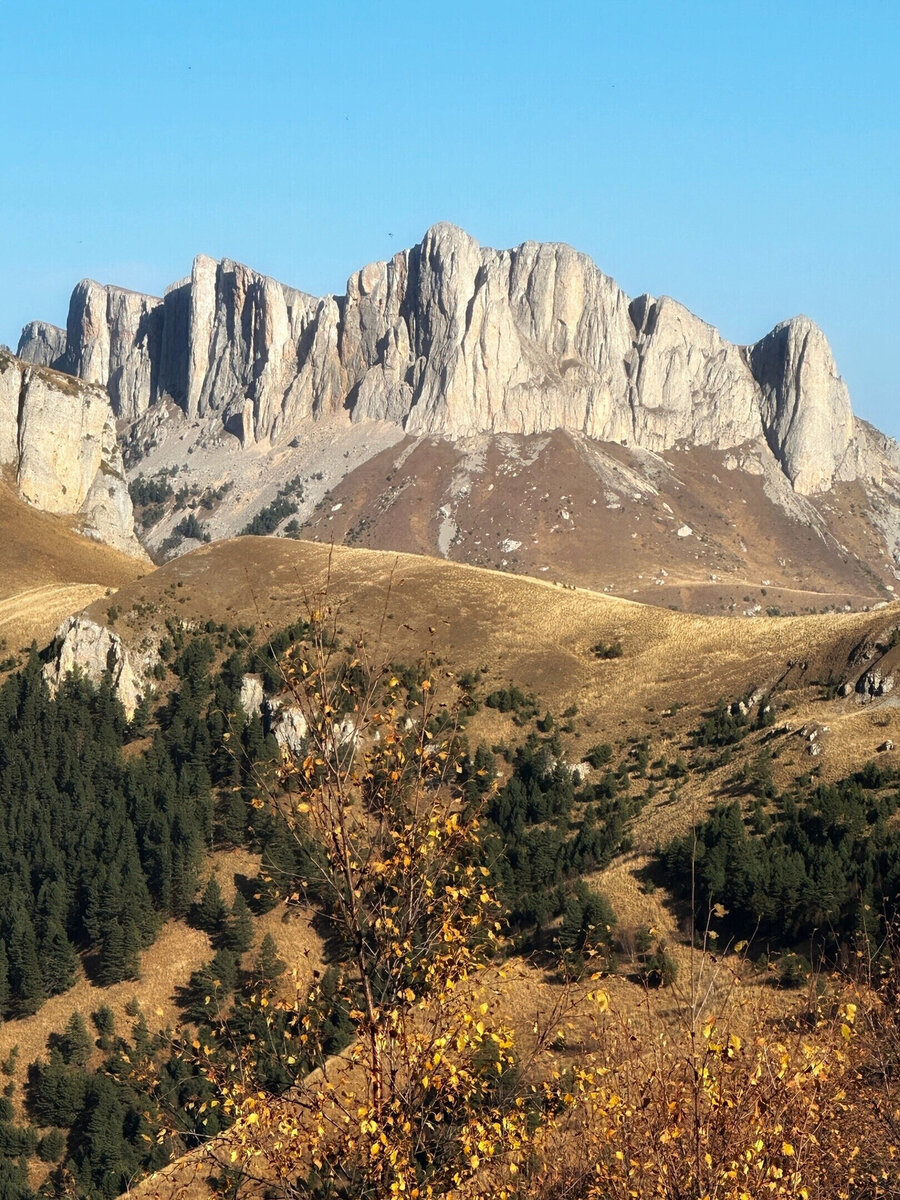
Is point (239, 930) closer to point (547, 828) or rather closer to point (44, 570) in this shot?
point (547, 828)

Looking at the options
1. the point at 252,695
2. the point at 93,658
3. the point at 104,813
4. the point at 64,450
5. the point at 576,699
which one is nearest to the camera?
the point at 104,813

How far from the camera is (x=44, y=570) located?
150m

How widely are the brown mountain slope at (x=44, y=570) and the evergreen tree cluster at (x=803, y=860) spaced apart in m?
73.0

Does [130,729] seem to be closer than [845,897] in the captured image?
No

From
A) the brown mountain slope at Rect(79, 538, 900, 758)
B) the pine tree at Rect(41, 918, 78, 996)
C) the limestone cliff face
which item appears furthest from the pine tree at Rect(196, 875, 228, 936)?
the limestone cliff face

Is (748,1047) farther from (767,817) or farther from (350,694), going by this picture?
(767,817)

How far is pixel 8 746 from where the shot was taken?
95.7 meters

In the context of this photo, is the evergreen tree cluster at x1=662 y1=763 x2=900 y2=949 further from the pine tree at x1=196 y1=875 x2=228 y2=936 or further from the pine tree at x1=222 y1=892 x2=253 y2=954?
the pine tree at x1=196 y1=875 x2=228 y2=936

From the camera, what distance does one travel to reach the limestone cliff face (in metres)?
185

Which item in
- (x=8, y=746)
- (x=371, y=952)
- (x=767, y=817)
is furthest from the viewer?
(x=8, y=746)

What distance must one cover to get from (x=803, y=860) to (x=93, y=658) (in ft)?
219

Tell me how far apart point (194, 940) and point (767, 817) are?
118ft

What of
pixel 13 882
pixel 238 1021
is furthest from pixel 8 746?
pixel 238 1021

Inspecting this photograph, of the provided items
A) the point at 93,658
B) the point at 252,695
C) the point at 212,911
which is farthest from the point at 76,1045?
the point at 93,658
